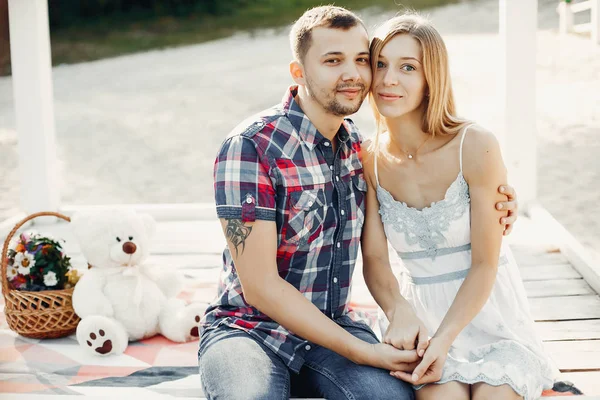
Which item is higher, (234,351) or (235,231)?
(235,231)

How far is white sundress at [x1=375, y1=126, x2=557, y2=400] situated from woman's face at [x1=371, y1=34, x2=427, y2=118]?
194mm

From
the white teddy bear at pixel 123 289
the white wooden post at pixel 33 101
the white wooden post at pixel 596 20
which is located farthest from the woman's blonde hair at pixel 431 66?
the white wooden post at pixel 596 20

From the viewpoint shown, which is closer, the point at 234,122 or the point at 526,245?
the point at 526,245

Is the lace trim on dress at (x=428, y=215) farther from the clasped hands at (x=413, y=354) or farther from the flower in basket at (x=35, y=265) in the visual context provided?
the flower in basket at (x=35, y=265)

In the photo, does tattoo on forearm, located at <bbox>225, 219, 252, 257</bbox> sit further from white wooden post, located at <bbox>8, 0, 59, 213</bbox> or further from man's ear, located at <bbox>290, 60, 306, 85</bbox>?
white wooden post, located at <bbox>8, 0, 59, 213</bbox>

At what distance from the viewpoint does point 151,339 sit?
2.72m

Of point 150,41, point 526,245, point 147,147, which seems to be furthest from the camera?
point 150,41

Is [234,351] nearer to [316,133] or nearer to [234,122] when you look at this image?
[316,133]

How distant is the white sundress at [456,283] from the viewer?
2010 millimetres

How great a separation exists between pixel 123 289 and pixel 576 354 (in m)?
1.56

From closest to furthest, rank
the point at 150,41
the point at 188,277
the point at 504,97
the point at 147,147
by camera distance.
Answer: the point at 188,277, the point at 504,97, the point at 147,147, the point at 150,41

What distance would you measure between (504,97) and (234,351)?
291 cm

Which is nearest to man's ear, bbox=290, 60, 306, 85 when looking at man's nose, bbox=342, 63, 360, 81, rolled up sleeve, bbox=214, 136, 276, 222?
man's nose, bbox=342, 63, 360, 81

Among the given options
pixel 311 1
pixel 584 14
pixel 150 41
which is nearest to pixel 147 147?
pixel 150 41
